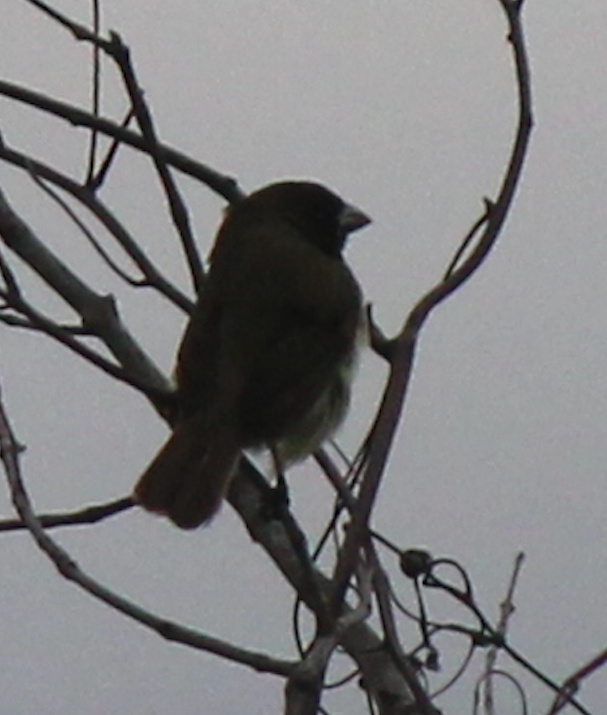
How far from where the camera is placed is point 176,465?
3.10 metres

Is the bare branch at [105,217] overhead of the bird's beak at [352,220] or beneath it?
beneath

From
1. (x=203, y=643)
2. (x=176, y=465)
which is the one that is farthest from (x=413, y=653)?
(x=203, y=643)

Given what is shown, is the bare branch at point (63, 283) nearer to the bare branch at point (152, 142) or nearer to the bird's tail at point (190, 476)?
the bare branch at point (152, 142)

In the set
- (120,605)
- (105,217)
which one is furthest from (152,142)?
(120,605)

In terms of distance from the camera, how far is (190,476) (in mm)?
2996

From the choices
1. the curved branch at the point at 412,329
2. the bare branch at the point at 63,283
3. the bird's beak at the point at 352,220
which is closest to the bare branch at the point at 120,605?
the curved branch at the point at 412,329

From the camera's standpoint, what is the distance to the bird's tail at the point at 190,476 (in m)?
2.96

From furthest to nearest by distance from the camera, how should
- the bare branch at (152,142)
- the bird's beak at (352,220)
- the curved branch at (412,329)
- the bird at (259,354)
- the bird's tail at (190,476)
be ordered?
the bird's beak at (352,220) < the bird at (259,354) < the bird's tail at (190,476) < the bare branch at (152,142) < the curved branch at (412,329)

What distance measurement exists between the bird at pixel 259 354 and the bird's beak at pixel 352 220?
0.23ft

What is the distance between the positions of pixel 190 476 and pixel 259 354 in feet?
1.73

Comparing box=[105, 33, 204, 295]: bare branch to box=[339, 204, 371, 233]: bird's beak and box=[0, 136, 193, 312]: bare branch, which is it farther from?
box=[339, 204, 371, 233]: bird's beak

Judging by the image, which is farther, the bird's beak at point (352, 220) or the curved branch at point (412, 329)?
the bird's beak at point (352, 220)

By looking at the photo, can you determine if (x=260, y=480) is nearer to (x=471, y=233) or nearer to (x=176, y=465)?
(x=176, y=465)

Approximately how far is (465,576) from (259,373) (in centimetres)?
89
